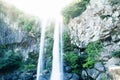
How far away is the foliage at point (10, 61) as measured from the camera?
16.2m

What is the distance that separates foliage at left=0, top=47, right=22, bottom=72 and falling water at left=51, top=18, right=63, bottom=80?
2.80 m

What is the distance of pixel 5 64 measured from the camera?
634 inches

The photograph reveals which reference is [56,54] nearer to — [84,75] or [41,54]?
[41,54]

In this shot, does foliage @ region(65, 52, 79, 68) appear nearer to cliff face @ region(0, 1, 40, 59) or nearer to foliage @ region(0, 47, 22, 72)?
cliff face @ region(0, 1, 40, 59)

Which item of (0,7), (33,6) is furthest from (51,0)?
(0,7)

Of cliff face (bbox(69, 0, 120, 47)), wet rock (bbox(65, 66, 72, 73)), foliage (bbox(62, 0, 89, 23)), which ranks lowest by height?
wet rock (bbox(65, 66, 72, 73))

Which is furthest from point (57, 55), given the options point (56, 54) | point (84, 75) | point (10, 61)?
point (10, 61)

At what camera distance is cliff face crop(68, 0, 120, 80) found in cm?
1209

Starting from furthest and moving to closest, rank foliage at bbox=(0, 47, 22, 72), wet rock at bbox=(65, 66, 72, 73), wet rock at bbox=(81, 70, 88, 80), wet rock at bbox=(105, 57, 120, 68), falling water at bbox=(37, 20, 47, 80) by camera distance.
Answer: foliage at bbox=(0, 47, 22, 72)
falling water at bbox=(37, 20, 47, 80)
wet rock at bbox=(65, 66, 72, 73)
wet rock at bbox=(81, 70, 88, 80)
wet rock at bbox=(105, 57, 120, 68)

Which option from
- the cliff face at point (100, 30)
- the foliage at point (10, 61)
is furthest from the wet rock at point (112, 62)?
the foliage at point (10, 61)

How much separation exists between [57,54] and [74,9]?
9.13 feet

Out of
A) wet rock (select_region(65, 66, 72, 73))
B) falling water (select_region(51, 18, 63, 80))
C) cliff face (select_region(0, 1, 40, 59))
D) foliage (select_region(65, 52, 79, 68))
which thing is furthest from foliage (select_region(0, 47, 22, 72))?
wet rock (select_region(65, 66, 72, 73))

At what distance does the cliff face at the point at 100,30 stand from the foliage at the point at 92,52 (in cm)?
22

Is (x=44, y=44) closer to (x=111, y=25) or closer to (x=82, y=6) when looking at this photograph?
(x=82, y=6)
